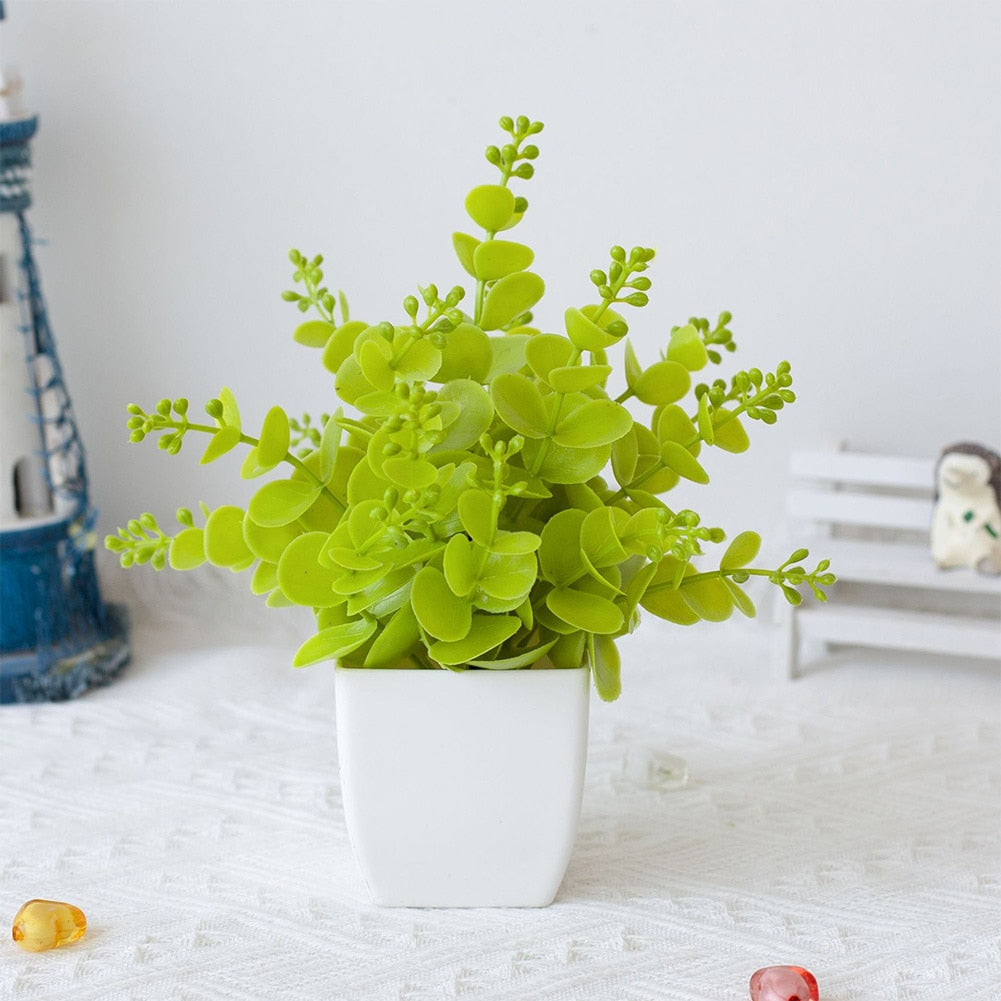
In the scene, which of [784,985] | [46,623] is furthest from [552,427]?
[46,623]

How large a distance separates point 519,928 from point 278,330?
73 cm

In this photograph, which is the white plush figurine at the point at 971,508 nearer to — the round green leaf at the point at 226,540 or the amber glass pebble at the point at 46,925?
the round green leaf at the point at 226,540

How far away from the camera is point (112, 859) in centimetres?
85

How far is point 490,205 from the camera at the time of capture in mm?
723

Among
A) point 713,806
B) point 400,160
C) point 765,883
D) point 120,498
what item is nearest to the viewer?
point 765,883

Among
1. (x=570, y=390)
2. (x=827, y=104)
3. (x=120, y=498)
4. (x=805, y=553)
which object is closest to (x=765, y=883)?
(x=805, y=553)

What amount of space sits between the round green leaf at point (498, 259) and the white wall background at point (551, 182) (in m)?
0.50

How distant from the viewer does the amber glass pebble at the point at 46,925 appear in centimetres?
74

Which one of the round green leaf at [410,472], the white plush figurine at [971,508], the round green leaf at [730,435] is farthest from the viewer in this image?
the white plush figurine at [971,508]

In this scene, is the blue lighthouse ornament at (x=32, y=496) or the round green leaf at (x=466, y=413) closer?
the round green leaf at (x=466, y=413)

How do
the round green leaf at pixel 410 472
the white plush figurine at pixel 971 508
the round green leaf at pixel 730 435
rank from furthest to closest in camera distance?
the white plush figurine at pixel 971 508 → the round green leaf at pixel 730 435 → the round green leaf at pixel 410 472

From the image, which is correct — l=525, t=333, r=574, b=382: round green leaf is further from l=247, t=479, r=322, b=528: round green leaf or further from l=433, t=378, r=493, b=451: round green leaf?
l=247, t=479, r=322, b=528: round green leaf

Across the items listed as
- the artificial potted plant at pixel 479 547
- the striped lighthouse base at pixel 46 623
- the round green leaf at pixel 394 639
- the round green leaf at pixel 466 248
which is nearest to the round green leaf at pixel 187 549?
the artificial potted plant at pixel 479 547

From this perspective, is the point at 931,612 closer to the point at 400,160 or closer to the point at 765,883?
the point at 765,883
